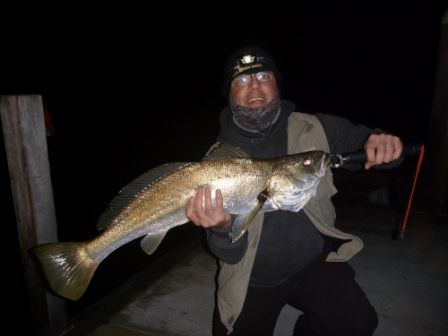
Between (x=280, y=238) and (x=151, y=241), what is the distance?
3.17ft

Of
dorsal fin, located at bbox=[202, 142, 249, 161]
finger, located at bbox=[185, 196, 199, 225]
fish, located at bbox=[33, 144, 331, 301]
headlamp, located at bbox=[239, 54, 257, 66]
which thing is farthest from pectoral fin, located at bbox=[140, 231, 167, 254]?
headlamp, located at bbox=[239, 54, 257, 66]

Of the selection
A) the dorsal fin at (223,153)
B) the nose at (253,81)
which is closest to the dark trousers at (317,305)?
the dorsal fin at (223,153)

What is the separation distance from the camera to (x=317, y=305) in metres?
2.48

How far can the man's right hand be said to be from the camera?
2395 mm

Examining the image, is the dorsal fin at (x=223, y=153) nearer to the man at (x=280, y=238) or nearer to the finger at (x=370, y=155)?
the man at (x=280, y=238)

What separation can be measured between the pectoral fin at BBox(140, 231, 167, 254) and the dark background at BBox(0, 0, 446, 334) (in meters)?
4.39

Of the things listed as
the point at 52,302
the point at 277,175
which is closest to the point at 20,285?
the point at 52,302

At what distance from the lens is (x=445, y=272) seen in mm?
3590

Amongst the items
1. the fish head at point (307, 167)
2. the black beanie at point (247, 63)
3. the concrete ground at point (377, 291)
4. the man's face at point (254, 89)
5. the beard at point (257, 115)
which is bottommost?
the concrete ground at point (377, 291)

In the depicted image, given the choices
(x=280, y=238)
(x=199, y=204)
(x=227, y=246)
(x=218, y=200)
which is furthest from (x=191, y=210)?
(x=280, y=238)

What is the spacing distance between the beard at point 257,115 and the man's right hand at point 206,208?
712 mm

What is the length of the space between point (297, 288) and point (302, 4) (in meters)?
98.8

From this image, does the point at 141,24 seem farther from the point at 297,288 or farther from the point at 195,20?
the point at 297,288

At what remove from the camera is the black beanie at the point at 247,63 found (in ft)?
9.53
